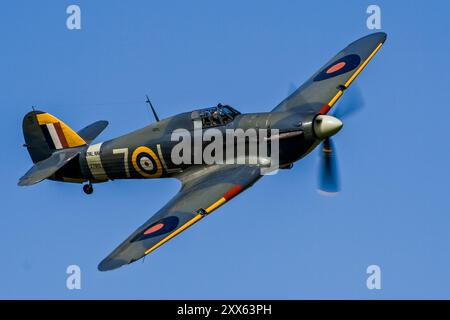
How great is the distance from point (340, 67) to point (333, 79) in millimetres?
869

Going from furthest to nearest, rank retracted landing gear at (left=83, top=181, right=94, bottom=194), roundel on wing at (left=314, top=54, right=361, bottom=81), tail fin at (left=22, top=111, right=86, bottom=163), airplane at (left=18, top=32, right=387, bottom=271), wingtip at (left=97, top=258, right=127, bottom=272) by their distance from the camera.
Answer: tail fin at (left=22, top=111, right=86, bottom=163), roundel on wing at (left=314, top=54, right=361, bottom=81), retracted landing gear at (left=83, top=181, right=94, bottom=194), airplane at (left=18, top=32, right=387, bottom=271), wingtip at (left=97, top=258, right=127, bottom=272)

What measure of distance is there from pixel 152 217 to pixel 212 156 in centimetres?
290

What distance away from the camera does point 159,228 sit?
25.9m

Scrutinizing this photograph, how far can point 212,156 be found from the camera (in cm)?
2862

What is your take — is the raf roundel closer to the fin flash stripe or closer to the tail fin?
the tail fin

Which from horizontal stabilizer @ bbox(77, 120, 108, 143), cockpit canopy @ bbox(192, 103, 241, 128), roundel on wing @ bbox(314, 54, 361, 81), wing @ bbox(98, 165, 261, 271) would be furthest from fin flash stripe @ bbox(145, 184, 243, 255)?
horizontal stabilizer @ bbox(77, 120, 108, 143)

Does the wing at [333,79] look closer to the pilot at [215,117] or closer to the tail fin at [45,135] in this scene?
the pilot at [215,117]

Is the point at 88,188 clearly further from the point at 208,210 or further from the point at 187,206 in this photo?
the point at 208,210

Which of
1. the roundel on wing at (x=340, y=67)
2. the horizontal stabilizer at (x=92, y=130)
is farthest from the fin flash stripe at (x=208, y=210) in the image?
the horizontal stabilizer at (x=92, y=130)

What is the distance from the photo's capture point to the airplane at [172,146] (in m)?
26.4

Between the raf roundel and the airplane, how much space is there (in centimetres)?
3

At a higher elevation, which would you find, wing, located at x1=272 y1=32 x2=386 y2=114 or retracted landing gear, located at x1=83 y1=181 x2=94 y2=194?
wing, located at x1=272 y1=32 x2=386 y2=114

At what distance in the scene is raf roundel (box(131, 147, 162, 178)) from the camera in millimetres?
29281

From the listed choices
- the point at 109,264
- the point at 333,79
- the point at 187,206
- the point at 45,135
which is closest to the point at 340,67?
the point at 333,79
